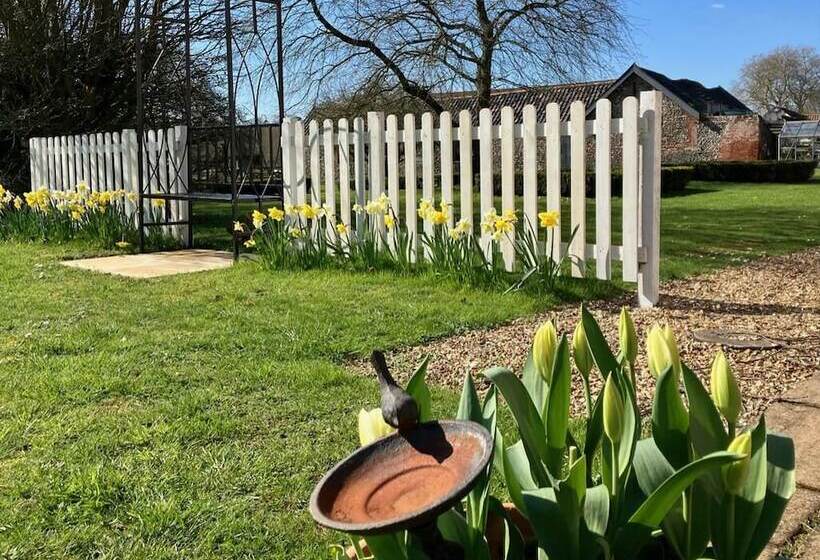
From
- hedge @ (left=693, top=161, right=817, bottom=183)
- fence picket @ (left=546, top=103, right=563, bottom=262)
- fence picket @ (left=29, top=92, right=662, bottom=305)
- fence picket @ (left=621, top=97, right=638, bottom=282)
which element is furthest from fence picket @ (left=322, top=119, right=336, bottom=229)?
hedge @ (left=693, top=161, right=817, bottom=183)

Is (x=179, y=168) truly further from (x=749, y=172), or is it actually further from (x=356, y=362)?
(x=749, y=172)

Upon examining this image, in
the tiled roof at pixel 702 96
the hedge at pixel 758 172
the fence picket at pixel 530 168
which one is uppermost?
the tiled roof at pixel 702 96

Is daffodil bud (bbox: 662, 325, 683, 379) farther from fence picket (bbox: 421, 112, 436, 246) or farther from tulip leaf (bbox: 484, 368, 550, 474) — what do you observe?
fence picket (bbox: 421, 112, 436, 246)

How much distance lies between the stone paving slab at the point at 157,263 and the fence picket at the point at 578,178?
3.14m

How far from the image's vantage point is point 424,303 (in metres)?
5.21

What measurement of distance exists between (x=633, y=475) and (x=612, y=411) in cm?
25

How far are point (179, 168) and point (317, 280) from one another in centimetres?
360

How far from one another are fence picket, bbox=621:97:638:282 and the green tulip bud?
4117 millimetres

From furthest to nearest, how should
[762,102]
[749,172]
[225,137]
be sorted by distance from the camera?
1. [762,102]
2. [749,172]
3. [225,137]

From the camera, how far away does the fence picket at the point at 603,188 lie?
5.38 metres

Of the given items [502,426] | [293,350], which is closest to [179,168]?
[293,350]

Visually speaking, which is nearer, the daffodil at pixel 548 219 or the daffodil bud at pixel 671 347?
the daffodil bud at pixel 671 347

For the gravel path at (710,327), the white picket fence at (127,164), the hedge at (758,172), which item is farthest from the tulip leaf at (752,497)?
the hedge at (758,172)

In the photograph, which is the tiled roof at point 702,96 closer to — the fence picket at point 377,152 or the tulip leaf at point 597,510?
the fence picket at point 377,152
